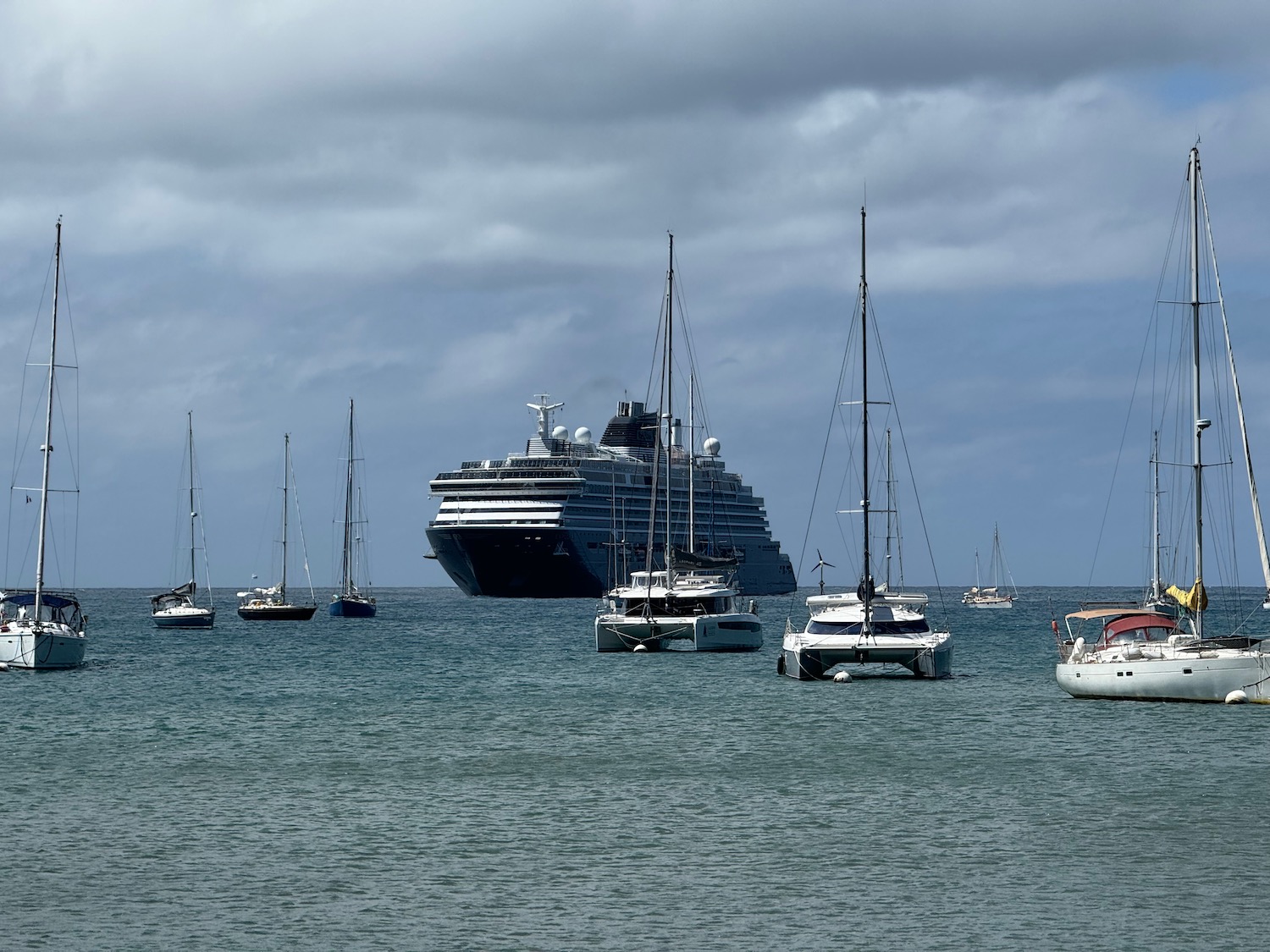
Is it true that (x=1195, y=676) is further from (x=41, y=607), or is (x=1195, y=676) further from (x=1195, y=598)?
(x=41, y=607)

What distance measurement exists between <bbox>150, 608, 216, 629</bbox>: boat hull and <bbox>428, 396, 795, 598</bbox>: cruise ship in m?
48.1

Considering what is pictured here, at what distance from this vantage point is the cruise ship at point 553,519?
151m

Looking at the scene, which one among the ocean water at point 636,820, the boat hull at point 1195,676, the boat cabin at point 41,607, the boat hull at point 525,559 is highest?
the boat hull at point 525,559

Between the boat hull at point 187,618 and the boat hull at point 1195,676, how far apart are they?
70767 millimetres

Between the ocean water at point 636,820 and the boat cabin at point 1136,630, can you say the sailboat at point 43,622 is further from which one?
the boat cabin at point 1136,630

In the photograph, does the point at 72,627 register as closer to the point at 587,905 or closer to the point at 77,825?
the point at 77,825

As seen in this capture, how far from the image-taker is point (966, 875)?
2112cm

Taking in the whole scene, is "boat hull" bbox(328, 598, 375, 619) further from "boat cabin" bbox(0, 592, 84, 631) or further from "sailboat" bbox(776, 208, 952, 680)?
"sailboat" bbox(776, 208, 952, 680)

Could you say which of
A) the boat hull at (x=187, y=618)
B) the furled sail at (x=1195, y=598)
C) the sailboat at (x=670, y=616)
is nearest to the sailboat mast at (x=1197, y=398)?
the furled sail at (x=1195, y=598)

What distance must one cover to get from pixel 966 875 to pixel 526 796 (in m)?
9.68

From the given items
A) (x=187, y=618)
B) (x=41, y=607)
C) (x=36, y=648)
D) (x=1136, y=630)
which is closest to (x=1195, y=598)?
(x=1136, y=630)

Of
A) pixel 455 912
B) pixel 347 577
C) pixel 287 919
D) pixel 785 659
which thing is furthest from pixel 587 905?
pixel 347 577

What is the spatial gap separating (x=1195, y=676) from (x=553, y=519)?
4452 inches

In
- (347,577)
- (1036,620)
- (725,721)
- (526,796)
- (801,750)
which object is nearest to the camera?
(526,796)
